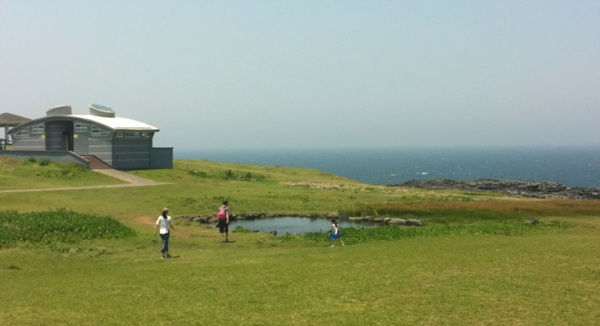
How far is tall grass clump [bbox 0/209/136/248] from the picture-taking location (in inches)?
1053

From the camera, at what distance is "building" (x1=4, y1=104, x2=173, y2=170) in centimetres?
6538

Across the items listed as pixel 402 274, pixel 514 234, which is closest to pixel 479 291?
pixel 402 274

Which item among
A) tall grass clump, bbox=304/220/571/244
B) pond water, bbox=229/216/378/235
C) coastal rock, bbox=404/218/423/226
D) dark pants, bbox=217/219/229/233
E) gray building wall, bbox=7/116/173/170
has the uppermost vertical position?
Result: gray building wall, bbox=7/116/173/170

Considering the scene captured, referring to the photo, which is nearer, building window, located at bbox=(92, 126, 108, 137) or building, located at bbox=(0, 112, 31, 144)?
building window, located at bbox=(92, 126, 108, 137)

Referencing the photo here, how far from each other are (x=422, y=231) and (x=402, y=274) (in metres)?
14.3

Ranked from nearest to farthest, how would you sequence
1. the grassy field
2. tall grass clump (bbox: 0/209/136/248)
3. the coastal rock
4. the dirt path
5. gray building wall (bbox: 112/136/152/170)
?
the grassy field → tall grass clump (bbox: 0/209/136/248) → the coastal rock → the dirt path → gray building wall (bbox: 112/136/152/170)

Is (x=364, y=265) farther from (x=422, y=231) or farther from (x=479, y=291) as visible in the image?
(x=422, y=231)

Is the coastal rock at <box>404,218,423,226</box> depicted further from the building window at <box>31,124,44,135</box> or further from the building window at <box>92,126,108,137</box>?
the building window at <box>31,124,44,135</box>

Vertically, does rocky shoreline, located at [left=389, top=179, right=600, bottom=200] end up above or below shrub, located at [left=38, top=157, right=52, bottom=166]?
below

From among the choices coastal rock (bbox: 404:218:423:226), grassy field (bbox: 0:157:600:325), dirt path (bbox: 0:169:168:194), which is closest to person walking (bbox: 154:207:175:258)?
grassy field (bbox: 0:157:600:325)

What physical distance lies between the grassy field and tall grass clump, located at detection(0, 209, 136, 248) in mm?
813

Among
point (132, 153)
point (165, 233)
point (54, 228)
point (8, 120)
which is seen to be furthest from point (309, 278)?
point (8, 120)

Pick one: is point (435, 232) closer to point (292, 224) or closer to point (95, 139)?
point (292, 224)

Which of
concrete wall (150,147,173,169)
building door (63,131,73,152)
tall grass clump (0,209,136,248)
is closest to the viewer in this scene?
tall grass clump (0,209,136,248)
